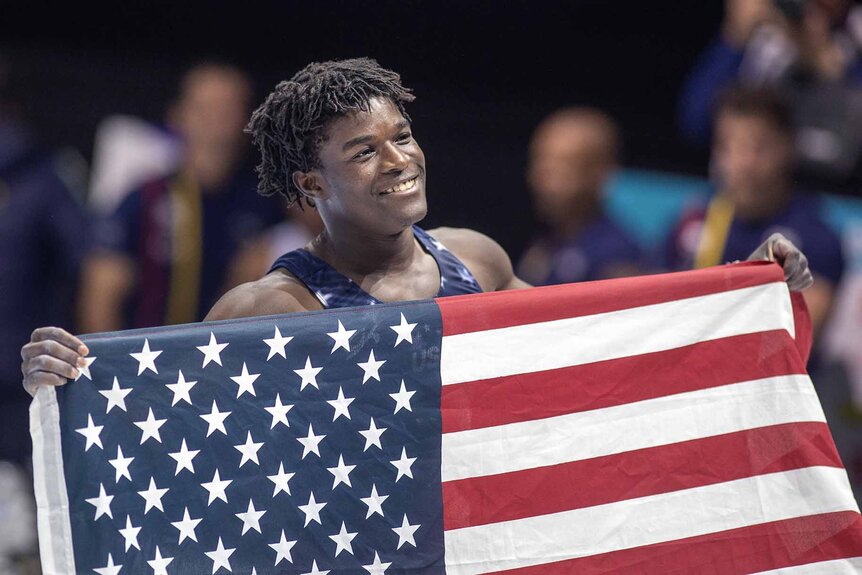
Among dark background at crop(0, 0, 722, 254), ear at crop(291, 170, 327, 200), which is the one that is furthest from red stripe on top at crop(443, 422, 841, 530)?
dark background at crop(0, 0, 722, 254)

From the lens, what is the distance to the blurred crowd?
5.84 meters

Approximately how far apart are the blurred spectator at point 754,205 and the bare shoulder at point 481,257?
9.84ft

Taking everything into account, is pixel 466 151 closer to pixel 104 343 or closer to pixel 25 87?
pixel 25 87

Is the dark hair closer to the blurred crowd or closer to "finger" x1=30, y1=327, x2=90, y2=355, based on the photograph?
the blurred crowd

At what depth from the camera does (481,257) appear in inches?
128

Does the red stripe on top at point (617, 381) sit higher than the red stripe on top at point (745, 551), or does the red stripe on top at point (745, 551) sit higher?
the red stripe on top at point (617, 381)

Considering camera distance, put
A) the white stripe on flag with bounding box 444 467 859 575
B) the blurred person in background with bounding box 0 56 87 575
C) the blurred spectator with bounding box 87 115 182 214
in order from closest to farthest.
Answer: the white stripe on flag with bounding box 444 467 859 575 → the blurred person in background with bounding box 0 56 87 575 → the blurred spectator with bounding box 87 115 182 214

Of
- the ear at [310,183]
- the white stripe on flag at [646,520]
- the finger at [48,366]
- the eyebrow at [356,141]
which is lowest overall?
the white stripe on flag at [646,520]

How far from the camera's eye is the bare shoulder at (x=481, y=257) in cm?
321

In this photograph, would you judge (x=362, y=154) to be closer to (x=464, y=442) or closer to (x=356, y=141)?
(x=356, y=141)

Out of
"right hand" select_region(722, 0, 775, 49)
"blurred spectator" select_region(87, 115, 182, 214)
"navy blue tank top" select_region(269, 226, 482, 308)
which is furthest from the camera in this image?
"right hand" select_region(722, 0, 775, 49)

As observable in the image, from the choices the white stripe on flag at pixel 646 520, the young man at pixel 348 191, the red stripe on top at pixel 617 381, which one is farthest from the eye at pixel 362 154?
the white stripe on flag at pixel 646 520

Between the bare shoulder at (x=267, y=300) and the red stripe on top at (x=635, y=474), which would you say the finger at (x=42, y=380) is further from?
the red stripe on top at (x=635, y=474)

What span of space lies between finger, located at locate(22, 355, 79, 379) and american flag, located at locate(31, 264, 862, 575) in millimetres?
49
